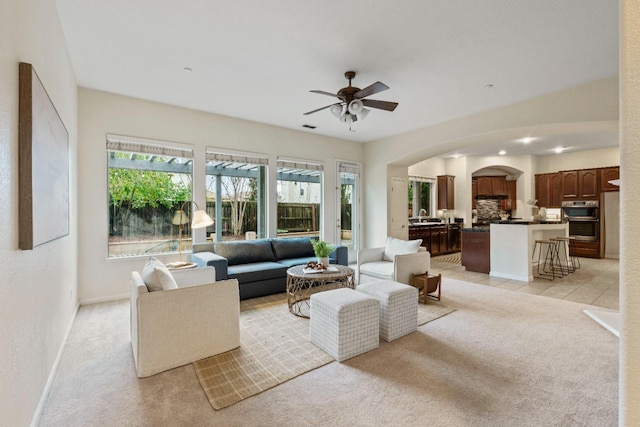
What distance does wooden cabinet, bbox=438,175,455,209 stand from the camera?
8945 millimetres

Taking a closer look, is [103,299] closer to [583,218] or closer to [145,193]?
[145,193]

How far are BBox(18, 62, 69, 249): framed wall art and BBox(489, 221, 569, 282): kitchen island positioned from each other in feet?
21.3

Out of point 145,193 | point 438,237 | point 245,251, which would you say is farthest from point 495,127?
point 145,193

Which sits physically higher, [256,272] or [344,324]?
[256,272]

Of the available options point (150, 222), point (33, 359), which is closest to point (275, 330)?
point (33, 359)

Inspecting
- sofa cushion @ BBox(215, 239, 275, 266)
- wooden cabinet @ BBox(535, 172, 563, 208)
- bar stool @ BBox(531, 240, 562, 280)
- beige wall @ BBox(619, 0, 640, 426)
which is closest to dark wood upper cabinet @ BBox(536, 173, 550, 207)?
wooden cabinet @ BBox(535, 172, 563, 208)

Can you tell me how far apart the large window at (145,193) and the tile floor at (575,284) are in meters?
5.15

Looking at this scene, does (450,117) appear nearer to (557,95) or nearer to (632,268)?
(557,95)

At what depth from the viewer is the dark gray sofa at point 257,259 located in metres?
4.18

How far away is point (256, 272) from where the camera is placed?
14.1 feet

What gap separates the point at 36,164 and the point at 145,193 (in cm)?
300

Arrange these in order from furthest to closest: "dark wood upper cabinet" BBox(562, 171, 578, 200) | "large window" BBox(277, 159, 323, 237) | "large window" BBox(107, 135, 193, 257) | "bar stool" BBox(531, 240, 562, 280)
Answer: "dark wood upper cabinet" BBox(562, 171, 578, 200) → "large window" BBox(277, 159, 323, 237) → "bar stool" BBox(531, 240, 562, 280) → "large window" BBox(107, 135, 193, 257)

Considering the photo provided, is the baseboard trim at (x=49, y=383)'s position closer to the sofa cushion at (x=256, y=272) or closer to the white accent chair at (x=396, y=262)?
the sofa cushion at (x=256, y=272)

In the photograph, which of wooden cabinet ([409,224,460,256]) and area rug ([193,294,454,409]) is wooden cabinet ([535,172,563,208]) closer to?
wooden cabinet ([409,224,460,256])
